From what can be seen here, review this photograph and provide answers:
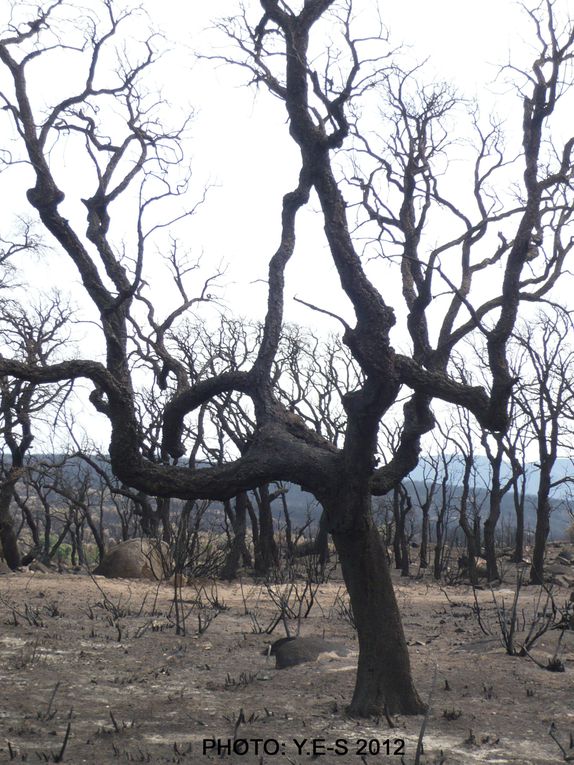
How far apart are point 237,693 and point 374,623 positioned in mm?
1712

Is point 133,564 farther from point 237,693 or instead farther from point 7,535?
point 237,693

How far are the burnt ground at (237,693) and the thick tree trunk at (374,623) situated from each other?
6.4 inches

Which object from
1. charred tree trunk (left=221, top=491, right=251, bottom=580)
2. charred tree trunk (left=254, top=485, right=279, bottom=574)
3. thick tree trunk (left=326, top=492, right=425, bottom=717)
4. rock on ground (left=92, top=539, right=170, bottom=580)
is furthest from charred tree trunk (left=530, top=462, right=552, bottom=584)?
thick tree trunk (left=326, top=492, right=425, bottom=717)

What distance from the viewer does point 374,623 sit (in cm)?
605

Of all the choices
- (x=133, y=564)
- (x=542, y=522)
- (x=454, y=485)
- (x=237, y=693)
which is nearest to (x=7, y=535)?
(x=133, y=564)

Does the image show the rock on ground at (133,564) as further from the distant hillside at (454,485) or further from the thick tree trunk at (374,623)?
the thick tree trunk at (374,623)

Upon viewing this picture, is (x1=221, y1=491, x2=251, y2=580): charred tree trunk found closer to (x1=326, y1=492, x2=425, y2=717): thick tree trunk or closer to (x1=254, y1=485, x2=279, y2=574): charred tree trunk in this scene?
(x1=254, y1=485, x2=279, y2=574): charred tree trunk

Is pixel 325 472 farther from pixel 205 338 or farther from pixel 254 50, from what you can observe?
pixel 205 338

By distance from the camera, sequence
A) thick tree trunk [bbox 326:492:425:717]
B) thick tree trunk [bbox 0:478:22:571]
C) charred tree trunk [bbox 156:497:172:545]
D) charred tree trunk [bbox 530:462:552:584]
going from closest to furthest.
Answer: thick tree trunk [bbox 326:492:425:717]
charred tree trunk [bbox 530:462:552:584]
charred tree trunk [bbox 156:497:172:545]
thick tree trunk [bbox 0:478:22:571]

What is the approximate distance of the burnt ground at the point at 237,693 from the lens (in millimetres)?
5445

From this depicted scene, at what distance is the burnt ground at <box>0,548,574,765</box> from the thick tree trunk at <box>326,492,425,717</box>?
0.16 meters

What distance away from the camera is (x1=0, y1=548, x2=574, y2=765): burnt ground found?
5445mm

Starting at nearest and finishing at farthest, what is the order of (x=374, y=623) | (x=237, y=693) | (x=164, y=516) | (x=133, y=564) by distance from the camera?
(x=374, y=623) < (x=237, y=693) < (x=133, y=564) < (x=164, y=516)

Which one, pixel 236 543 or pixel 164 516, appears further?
pixel 164 516
